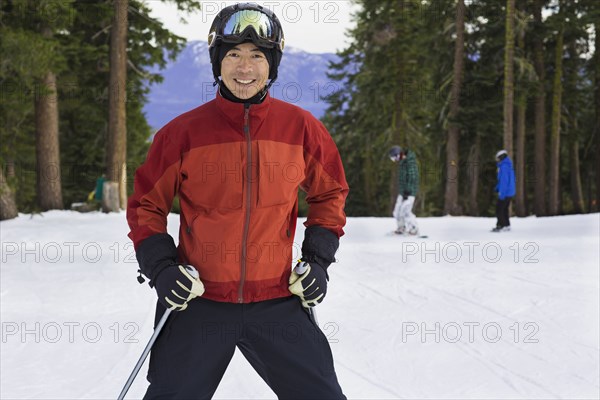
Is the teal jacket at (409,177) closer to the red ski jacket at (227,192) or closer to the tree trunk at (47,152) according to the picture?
the red ski jacket at (227,192)

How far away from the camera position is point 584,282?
7469 mm

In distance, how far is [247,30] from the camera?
2416 mm

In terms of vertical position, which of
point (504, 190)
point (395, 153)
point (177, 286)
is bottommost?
point (177, 286)

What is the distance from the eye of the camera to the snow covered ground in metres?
4.34

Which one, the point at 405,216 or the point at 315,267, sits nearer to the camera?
the point at 315,267

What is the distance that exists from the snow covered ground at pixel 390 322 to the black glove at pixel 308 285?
191 centimetres

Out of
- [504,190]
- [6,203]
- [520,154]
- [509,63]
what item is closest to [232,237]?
[504,190]

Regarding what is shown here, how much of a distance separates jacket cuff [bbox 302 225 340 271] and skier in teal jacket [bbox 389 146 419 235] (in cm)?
994

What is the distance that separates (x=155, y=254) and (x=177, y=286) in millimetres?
186

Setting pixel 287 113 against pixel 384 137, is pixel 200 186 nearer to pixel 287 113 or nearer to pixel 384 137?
pixel 287 113

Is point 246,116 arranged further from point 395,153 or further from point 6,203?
point 6,203

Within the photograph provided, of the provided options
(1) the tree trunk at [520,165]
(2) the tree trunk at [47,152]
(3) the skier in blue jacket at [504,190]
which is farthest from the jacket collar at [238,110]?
(1) the tree trunk at [520,165]

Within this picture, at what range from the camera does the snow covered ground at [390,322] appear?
4344 millimetres

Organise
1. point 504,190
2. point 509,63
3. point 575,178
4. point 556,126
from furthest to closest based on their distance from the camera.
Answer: point 575,178 < point 556,126 < point 509,63 < point 504,190
